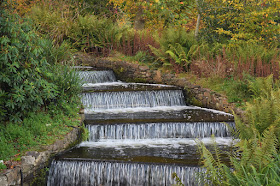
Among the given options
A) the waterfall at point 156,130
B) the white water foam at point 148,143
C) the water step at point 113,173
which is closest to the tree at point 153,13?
the waterfall at point 156,130

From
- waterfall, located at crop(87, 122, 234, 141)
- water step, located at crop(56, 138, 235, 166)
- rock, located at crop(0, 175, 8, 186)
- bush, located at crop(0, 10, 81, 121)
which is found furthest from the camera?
waterfall, located at crop(87, 122, 234, 141)

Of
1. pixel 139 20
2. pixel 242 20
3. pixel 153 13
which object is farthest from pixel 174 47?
pixel 139 20

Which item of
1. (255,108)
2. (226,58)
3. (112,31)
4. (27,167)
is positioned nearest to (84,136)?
(27,167)

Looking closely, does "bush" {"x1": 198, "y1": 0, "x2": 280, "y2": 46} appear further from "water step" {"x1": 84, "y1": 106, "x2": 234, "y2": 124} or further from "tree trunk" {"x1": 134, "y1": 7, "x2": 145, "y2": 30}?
"tree trunk" {"x1": 134, "y1": 7, "x2": 145, "y2": 30}

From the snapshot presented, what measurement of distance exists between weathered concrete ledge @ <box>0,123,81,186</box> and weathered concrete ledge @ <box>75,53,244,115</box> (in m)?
4.91

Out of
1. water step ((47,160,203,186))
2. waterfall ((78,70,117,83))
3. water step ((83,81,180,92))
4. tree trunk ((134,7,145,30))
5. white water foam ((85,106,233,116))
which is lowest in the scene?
water step ((47,160,203,186))

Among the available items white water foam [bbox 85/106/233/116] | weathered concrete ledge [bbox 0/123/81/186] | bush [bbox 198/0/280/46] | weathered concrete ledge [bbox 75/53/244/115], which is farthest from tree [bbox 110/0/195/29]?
weathered concrete ledge [bbox 0/123/81/186]

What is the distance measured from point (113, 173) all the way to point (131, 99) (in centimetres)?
408

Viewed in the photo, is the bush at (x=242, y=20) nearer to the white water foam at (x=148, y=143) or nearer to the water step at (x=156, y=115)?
the water step at (x=156, y=115)

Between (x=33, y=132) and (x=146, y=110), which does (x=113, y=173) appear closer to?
(x=33, y=132)

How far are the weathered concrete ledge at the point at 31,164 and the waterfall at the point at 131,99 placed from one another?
280 cm

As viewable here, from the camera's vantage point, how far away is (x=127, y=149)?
279 inches

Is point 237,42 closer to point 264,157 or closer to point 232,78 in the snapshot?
point 232,78

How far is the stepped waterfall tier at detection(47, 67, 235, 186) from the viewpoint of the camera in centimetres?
611
